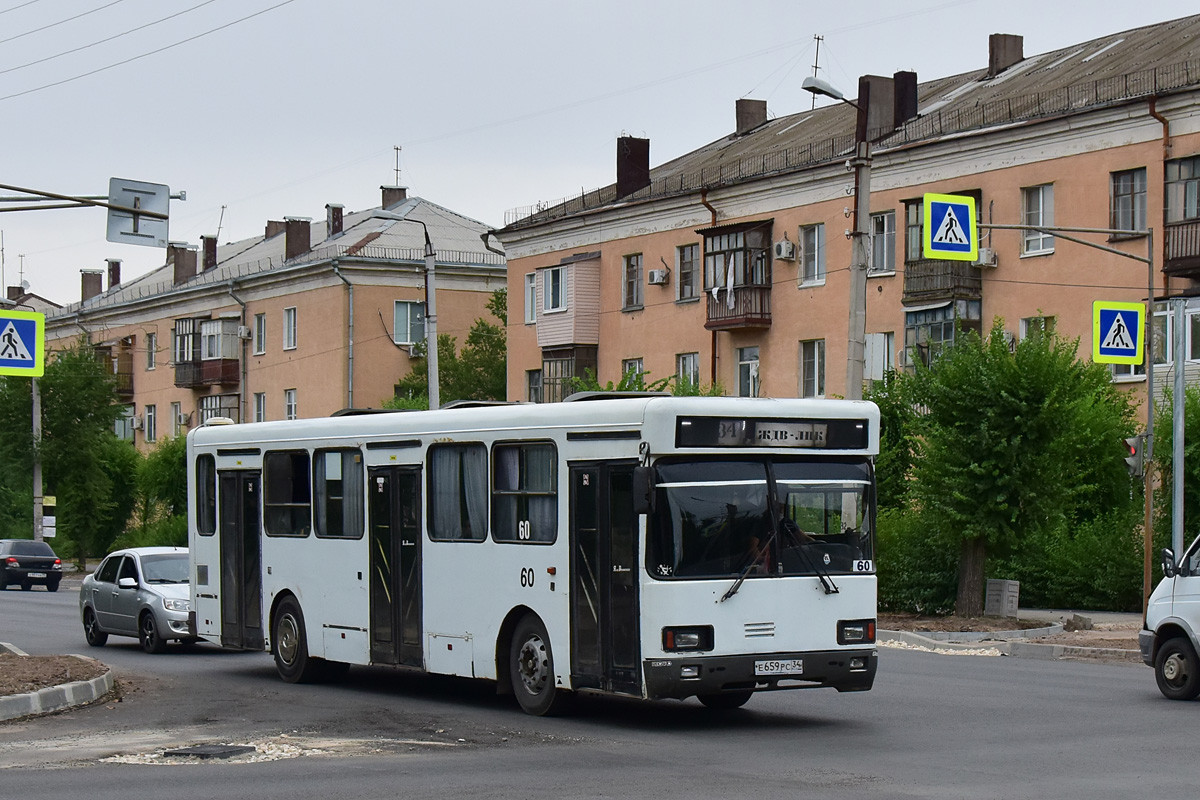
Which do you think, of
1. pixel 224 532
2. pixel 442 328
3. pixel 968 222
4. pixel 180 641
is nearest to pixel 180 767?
pixel 224 532

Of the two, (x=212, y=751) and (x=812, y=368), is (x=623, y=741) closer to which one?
(x=212, y=751)

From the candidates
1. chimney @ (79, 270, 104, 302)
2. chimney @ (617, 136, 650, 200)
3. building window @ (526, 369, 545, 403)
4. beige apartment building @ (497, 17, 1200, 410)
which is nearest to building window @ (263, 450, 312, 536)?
beige apartment building @ (497, 17, 1200, 410)

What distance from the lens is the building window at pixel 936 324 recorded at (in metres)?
42.1

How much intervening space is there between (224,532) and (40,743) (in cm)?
645

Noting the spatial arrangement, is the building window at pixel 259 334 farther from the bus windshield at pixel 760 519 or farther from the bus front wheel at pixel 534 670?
the bus windshield at pixel 760 519

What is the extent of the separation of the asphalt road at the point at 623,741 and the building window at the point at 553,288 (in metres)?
37.2

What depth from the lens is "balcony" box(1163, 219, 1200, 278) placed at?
36.2 meters

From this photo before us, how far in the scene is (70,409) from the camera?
64.2m

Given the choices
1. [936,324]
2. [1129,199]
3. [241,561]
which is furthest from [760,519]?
[936,324]

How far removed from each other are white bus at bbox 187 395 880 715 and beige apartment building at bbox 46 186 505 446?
51.0 meters

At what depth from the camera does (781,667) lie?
45.3ft

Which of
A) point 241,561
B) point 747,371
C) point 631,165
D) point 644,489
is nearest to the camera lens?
point 644,489

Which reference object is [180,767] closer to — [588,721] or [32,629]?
[588,721]

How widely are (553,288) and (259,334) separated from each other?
20.4 metres
